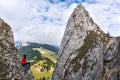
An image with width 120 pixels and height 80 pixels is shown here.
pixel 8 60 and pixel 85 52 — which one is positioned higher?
pixel 8 60

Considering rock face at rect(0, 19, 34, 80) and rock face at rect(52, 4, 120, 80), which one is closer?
rock face at rect(0, 19, 34, 80)

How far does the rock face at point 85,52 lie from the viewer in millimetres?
102062

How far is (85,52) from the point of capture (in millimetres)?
106250

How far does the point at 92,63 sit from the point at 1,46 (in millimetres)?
55195

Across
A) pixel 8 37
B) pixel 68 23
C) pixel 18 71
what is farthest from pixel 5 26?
pixel 68 23

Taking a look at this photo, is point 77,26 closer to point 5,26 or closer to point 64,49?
point 64,49

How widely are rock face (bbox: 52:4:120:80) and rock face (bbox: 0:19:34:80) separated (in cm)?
4302

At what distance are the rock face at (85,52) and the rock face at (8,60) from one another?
43.0 metres

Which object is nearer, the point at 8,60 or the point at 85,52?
the point at 8,60

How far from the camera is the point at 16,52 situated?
191ft

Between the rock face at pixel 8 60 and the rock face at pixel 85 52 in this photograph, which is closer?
the rock face at pixel 8 60

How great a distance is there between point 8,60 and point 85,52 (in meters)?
56.6

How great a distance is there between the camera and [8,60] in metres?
53.3

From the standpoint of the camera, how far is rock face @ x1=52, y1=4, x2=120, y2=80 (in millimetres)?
102062
